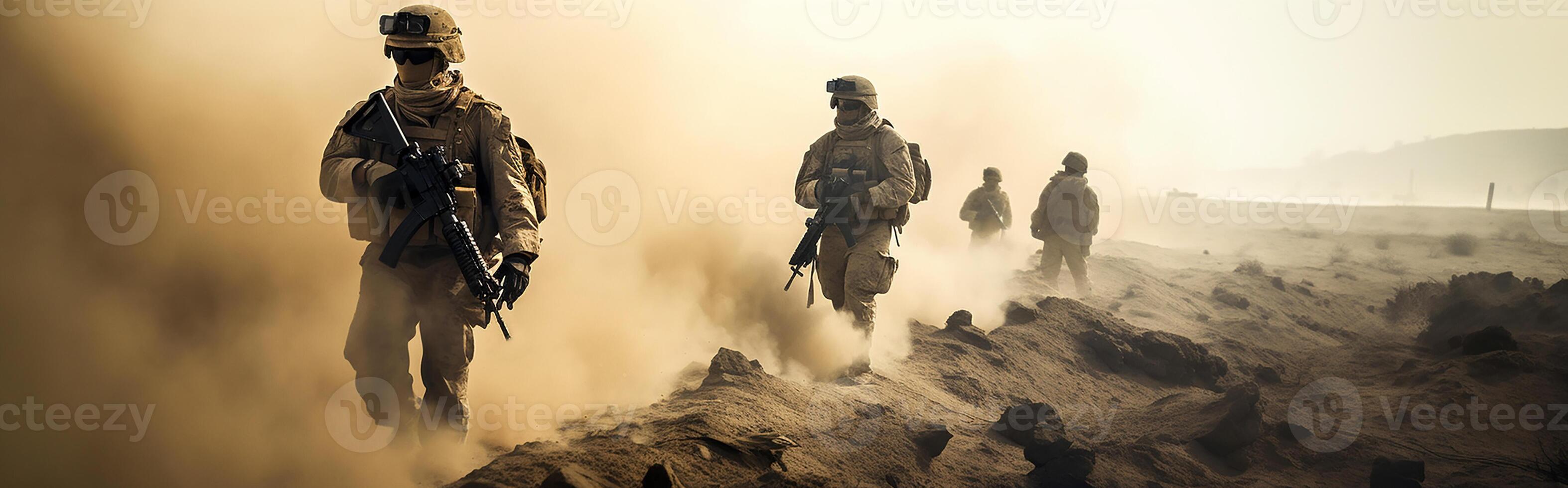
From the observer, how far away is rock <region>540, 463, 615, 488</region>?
3.71 m

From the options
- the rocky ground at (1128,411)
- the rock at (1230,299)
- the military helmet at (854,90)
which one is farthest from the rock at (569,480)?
the rock at (1230,299)

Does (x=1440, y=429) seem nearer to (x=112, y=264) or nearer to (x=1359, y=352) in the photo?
(x=1359, y=352)

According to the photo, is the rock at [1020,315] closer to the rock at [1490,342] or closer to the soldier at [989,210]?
the rock at [1490,342]

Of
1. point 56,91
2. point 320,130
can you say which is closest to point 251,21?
point 320,130

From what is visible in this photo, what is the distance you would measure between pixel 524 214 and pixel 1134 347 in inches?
277

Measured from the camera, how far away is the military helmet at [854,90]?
710 centimetres

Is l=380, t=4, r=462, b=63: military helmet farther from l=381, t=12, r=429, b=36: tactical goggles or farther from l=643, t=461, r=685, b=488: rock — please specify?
l=643, t=461, r=685, b=488: rock

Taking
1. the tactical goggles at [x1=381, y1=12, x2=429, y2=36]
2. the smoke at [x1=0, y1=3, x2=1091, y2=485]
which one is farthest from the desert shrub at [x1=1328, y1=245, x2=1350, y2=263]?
the tactical goggles at [x1=381, y1=12, x2=429, y2=36]

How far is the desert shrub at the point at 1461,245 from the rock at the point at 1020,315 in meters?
18.0

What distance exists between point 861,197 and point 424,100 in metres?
3.53

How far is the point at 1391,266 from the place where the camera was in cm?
1964

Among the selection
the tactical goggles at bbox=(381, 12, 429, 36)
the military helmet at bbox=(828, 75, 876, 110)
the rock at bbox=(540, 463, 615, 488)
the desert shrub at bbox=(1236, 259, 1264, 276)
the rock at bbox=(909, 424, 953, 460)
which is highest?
the military helmet at bbox=(828, 75, 876, 110)

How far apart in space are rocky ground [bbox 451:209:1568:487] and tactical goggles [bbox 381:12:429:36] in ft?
7.08

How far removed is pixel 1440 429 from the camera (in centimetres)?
668
